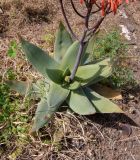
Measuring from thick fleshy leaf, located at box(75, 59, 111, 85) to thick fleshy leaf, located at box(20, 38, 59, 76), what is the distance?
0.67 ft

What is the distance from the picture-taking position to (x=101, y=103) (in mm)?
3281

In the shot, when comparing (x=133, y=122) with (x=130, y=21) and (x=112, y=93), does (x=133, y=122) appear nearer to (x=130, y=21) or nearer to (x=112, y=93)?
(x=112, y=93)

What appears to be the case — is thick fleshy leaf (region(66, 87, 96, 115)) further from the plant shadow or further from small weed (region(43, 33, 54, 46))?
small weed (region(43, 33, 54, 46))

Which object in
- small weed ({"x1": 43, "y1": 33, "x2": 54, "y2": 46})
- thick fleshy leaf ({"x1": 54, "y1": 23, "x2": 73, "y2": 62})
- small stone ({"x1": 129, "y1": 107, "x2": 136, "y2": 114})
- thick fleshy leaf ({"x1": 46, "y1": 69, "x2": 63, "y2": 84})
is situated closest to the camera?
thick fleshy leaf ({"x1": 46, "y1": 69, "x2": 63, "y2": 84})

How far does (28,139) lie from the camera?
10.5 ft

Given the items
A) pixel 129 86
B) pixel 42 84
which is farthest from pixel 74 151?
pixel 129 86

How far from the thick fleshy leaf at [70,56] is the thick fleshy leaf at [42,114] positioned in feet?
1.09

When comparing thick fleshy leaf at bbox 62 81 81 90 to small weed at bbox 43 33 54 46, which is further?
small weed at bbox 43 33 54 46

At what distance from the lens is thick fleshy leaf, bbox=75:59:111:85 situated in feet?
10.4

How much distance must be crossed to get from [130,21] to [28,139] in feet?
7.01

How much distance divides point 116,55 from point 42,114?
4.01 ft

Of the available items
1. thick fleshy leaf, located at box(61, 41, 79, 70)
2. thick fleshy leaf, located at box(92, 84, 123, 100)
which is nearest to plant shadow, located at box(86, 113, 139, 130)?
thick fleshy leaf, located at box(92, 84, 123, 100)

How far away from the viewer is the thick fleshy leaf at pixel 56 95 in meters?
3.13

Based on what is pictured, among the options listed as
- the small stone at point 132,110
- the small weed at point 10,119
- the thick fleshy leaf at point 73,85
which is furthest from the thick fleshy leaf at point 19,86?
the small stone at point 132,110
